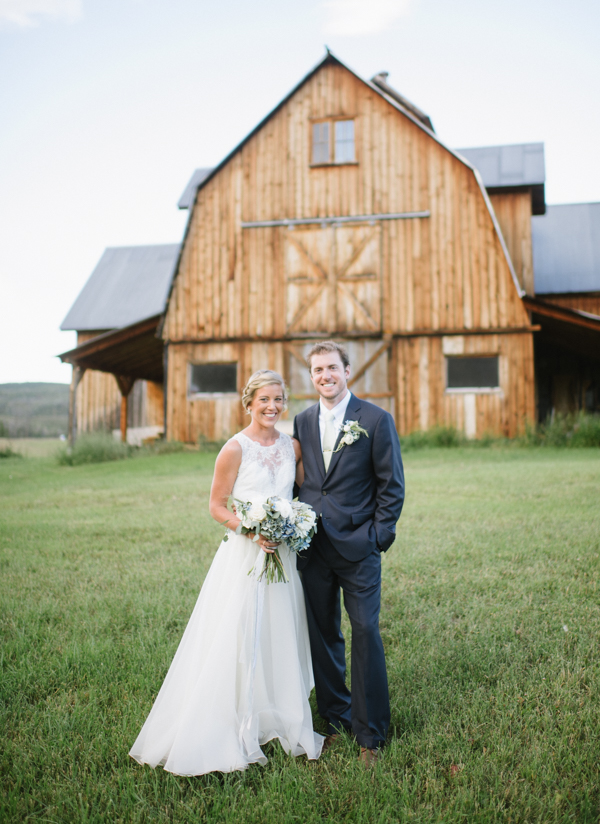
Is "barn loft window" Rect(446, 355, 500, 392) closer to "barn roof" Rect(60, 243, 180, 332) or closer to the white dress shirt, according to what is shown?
"barn roof" Rect(60, 243, 180, 332)

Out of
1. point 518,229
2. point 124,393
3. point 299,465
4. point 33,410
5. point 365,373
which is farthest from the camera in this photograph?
point 33,410

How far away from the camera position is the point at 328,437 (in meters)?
3.15

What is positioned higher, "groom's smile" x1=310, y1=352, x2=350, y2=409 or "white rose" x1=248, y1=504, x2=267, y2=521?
"groom's smile" x1=310, y1=352, x2=350, y2=409

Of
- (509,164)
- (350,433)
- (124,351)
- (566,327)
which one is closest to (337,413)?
(350,433)

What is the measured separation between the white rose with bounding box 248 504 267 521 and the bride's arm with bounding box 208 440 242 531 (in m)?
0.26

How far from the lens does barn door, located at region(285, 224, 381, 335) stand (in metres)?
14.9

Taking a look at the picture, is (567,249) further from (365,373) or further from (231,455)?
(231,455)

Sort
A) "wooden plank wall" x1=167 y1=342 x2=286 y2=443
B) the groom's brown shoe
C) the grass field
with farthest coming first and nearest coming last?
"wooden plank wall" x1=167 y1=342 x2=286 y2=443, the groom's brown shoe, the grass field

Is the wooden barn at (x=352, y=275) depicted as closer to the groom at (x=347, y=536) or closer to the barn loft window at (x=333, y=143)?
the barn loft window at (x=333, y=143)

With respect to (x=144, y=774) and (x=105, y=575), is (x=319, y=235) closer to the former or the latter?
(x=105, y=575)

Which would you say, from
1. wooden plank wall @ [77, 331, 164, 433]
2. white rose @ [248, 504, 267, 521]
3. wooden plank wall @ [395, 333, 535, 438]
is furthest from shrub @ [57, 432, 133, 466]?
white rose @ [248, 504, 267, 521]

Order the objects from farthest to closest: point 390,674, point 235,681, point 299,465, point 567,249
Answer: point 567,249
point 390,674
point 299,465
point 235,681

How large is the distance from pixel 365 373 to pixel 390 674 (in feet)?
38.7

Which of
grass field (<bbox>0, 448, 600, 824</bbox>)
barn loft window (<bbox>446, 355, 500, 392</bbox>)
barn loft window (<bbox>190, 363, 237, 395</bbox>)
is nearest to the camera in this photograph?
grass field (<bbox>0, 448, 600, 824</bbox>)
